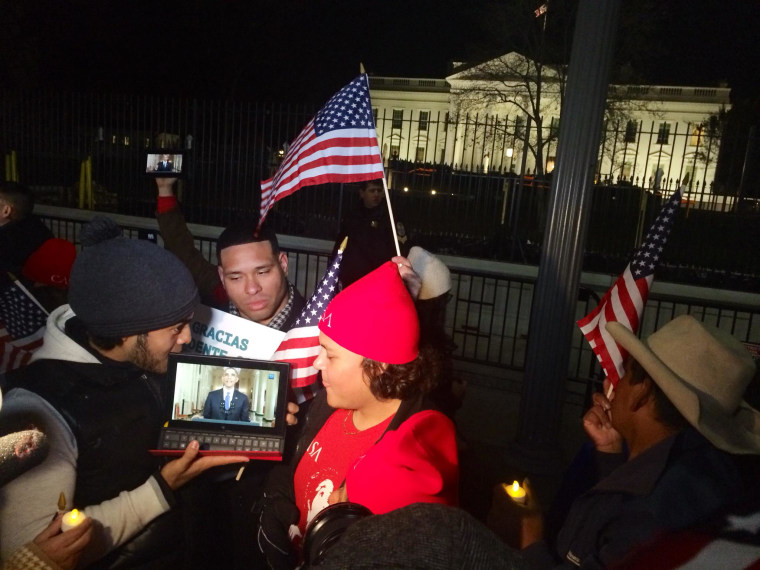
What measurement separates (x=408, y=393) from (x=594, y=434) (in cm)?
98

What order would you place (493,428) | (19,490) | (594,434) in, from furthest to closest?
(493,428), (594,434), (19,490)

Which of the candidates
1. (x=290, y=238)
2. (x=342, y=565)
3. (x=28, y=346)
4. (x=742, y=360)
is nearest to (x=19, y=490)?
(x=342, y=565)

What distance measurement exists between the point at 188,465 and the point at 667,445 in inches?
62.4

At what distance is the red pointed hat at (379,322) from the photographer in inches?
76.5

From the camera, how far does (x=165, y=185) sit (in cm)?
366

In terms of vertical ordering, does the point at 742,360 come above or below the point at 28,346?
above

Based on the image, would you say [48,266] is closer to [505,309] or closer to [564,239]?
[564,239]

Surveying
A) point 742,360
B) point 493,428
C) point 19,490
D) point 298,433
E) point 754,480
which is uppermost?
point 742,360

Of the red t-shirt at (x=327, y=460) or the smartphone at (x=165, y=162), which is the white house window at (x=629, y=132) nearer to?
the smartphone at (x=165, y=162)

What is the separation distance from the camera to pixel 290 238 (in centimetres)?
1006

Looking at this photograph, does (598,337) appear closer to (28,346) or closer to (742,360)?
(742,360)

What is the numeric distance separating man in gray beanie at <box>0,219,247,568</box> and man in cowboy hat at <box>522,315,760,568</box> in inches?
47.9

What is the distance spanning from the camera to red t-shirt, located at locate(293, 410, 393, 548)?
77.2 inches

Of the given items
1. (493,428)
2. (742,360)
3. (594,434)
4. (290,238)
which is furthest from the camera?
(290,238)
